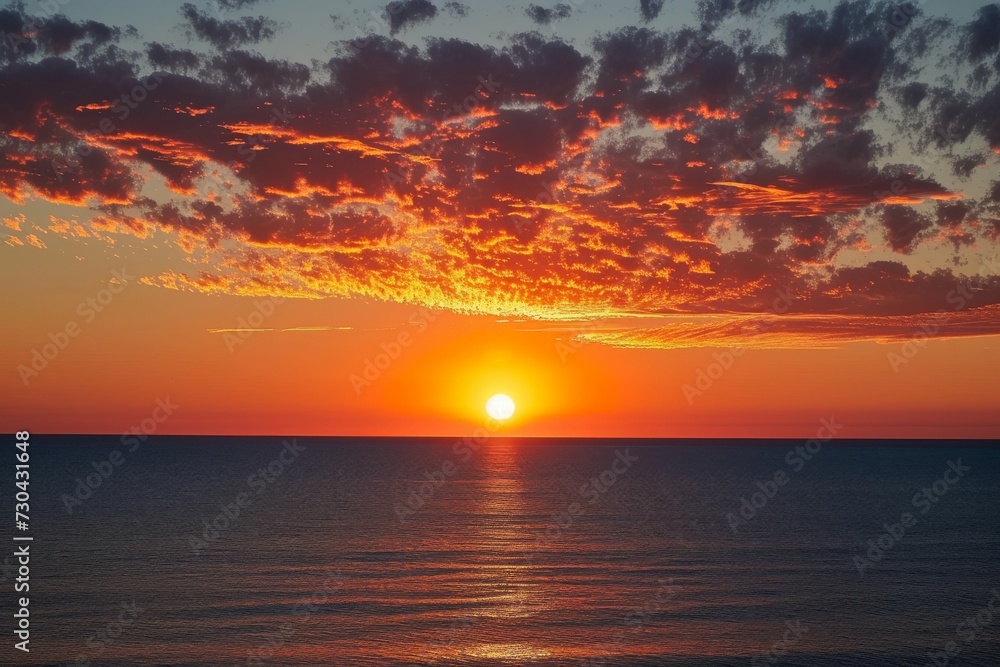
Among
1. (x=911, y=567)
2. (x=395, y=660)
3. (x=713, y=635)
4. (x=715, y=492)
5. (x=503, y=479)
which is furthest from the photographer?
(x=503, y=479)

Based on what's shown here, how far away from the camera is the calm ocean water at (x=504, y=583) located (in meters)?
34.1

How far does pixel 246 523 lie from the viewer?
73.4m

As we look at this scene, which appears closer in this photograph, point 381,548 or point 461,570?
point 461,570

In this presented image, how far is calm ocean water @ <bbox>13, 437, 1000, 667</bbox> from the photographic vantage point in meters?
34.1

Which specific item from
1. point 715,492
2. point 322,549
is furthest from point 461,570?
point 715,492

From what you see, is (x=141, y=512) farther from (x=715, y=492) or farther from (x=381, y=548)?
(x=715, y=492)

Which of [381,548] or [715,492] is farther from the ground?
[715,492]

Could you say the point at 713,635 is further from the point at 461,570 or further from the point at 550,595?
the point at 461,570

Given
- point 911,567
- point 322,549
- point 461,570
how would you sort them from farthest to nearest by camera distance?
point 322,549 → point 911,567 → point 461,570

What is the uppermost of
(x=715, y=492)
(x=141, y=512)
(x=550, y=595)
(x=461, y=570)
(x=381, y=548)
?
(x=715, y=492)

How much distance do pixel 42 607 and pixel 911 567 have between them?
155 feet

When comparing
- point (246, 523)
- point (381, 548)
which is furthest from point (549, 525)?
point (246, 523)

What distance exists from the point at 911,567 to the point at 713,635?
24.3 m

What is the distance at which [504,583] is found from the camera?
46.2m
